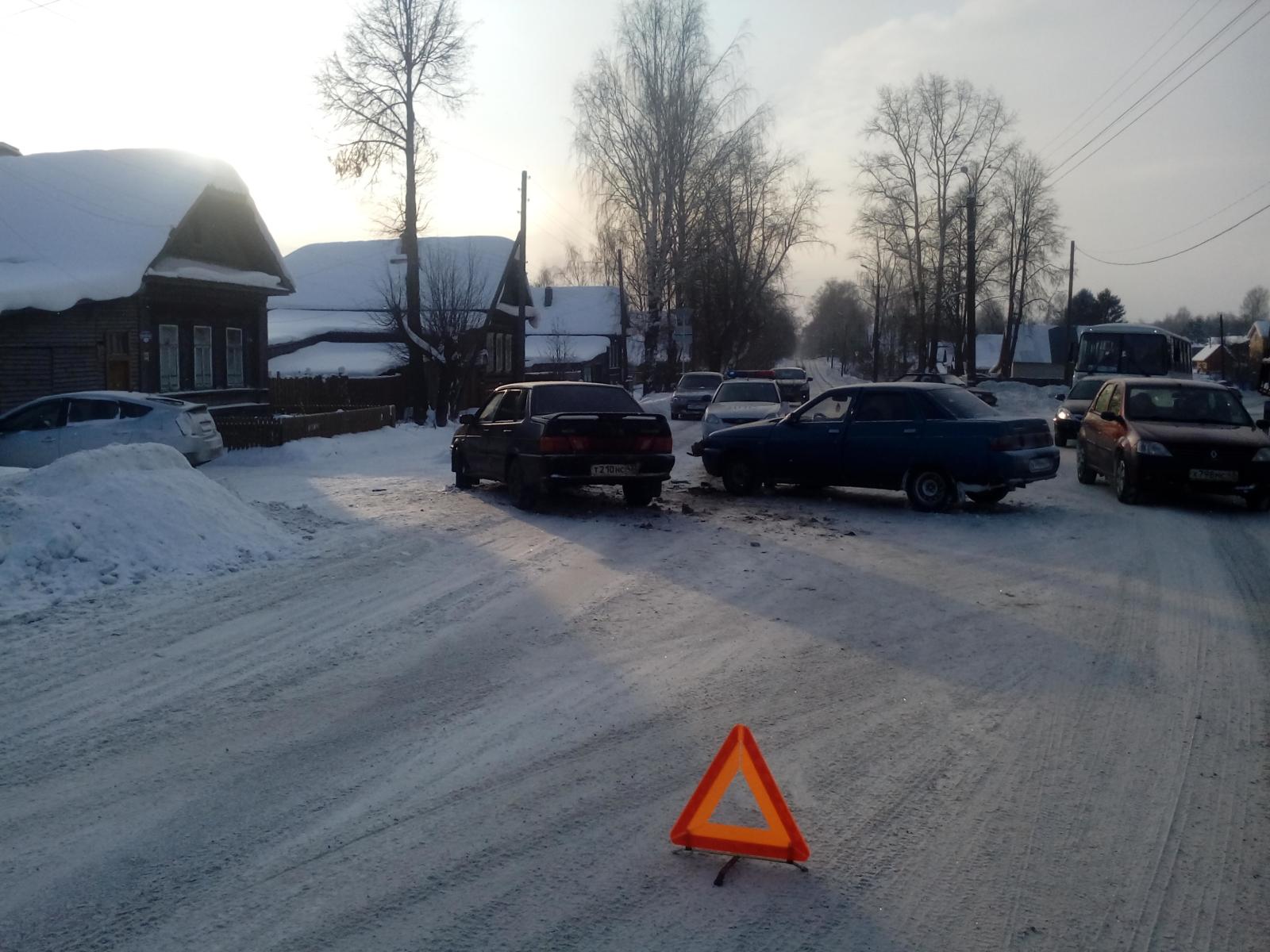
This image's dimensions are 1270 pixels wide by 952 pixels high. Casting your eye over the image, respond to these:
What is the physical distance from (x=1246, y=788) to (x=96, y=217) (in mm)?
25969

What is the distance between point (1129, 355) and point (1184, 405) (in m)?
18.1

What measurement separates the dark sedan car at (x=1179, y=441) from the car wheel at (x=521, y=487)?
744 centimetres

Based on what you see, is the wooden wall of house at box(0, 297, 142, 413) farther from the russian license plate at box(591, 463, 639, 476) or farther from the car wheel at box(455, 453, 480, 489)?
the russian license plate at box(591, 463, 639, 476)

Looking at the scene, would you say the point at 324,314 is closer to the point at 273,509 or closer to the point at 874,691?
the point at 273,509

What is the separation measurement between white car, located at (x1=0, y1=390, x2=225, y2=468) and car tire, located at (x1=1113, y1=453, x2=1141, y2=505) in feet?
45.6

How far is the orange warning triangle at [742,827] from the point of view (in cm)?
405

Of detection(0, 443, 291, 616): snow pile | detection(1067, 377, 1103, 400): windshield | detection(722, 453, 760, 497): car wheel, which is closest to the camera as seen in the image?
detection(0, 443, 291, 616): snow pile

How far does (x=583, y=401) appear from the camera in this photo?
46.5 ft

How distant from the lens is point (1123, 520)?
12.8 metres

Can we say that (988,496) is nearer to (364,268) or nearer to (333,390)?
(333,390)

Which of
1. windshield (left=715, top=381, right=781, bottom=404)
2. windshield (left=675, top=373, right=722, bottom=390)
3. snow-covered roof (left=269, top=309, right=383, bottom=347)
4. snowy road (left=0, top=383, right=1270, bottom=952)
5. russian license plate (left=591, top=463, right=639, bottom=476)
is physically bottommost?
snowy road (left=0, top=383, right=1270, bottom=952)

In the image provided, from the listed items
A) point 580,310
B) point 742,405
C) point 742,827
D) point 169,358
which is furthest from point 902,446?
point 580,310

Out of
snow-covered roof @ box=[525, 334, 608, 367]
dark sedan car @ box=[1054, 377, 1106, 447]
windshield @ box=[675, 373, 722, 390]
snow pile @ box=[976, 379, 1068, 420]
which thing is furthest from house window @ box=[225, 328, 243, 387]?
snow pile @ box=[976, 379, 1068, 420]

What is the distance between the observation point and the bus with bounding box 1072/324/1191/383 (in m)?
30.8
